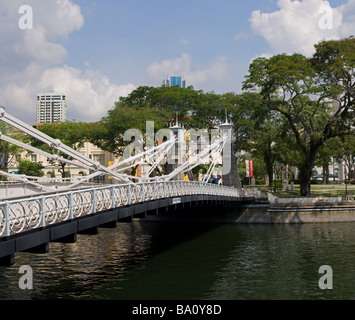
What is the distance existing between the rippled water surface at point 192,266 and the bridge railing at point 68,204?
3424mm

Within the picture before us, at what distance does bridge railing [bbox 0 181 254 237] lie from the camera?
11.8 meters

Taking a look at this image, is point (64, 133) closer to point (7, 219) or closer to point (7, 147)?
point (7, 147)

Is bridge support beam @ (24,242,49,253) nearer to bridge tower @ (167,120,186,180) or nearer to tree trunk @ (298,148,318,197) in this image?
bridge tower @ (167,120,186,180)

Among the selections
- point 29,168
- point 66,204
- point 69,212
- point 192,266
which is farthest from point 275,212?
point 29,168

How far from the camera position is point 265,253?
81.4 ft

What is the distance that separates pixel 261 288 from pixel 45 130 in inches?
1893

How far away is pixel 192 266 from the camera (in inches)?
862

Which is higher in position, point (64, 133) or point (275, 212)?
point (64, 133)

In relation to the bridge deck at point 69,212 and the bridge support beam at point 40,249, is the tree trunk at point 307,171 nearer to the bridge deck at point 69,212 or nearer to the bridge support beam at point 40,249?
the bridge deck at point 69,212

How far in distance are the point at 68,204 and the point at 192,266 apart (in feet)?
31.0

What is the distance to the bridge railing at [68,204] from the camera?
1183 centimetres

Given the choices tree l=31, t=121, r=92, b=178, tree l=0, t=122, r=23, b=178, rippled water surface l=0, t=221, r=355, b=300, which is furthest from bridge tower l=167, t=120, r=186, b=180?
tree l=0, t=122, r=23, b=178

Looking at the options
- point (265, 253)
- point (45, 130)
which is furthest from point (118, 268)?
point (45, 130)
